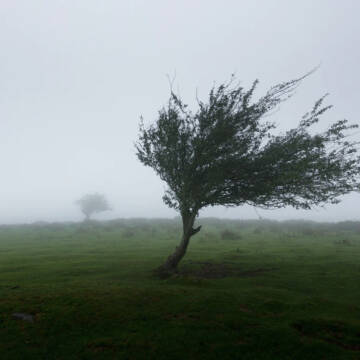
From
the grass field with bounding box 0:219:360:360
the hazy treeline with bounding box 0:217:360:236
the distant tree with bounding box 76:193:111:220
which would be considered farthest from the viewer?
the distant tree with bounding box 76:193:111:220

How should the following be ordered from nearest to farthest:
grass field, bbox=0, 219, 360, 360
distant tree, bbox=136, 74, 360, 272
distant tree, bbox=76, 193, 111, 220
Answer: grass field, bbox=0, 219, 360, 360
distant tree, bbox=136, 74, 360, 272
distant tree, bbox=76, 193, 111, 220

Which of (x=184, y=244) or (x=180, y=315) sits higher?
(x=184, y=244)

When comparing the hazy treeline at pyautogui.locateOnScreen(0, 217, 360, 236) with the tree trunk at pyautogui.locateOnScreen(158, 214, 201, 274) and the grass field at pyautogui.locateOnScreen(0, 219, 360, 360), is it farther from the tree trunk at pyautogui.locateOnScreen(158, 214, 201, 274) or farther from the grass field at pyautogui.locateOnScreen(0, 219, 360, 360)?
the grass field at pyautogui.locateOnScreen(0, 219, 360, 360)

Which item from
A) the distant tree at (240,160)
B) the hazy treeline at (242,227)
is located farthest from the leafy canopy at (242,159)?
the hazy treeline at (242,227)

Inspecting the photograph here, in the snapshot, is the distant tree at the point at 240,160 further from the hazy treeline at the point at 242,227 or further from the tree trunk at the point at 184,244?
the hazy treeline at the point at 242,227

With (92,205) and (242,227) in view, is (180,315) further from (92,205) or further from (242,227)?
(92,205)

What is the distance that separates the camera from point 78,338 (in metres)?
11.1

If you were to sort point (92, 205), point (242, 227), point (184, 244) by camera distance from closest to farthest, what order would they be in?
point (184, 244), point (242, 227), point (92, 205)

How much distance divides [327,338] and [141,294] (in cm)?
915

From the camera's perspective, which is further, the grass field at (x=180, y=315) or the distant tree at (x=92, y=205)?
the distant tree at (x=92, y=205)

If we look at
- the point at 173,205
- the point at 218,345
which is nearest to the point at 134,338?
the point at 218,345

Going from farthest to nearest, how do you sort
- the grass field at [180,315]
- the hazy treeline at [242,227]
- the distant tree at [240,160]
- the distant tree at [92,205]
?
1. the distant tree at [92,205]
2. the hazy treeline at [242,227]
3. the distant tree at [240,160]
4. the grass field at [180,315]

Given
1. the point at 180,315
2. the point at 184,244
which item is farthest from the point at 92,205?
the point at 180,315

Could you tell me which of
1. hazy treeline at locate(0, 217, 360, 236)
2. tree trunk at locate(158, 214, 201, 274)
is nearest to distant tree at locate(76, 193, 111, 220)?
hazy treeline at locate(0, 217, 360, 236)
